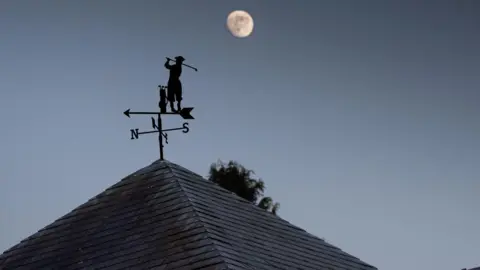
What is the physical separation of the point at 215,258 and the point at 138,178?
3087 millimetres

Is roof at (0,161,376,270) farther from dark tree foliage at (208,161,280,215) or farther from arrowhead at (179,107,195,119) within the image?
dark tree foliage at (208,161,280,215)

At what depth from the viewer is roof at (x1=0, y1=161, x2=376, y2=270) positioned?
14.1m

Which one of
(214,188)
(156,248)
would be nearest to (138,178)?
(214,188)

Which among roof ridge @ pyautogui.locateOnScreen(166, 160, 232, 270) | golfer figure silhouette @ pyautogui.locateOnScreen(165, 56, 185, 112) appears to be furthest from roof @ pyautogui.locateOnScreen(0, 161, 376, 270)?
golfer figure silhouette @ pyautogui.locateOnScreen(165, 56, 185, 112)

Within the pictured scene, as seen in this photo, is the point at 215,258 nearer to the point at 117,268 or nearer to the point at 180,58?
the point at 117,268

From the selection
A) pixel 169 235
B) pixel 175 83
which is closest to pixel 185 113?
pixel 175 83

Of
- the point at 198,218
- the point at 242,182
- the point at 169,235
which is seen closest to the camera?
the point at 169,235

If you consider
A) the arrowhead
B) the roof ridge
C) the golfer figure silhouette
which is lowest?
the roof ridge

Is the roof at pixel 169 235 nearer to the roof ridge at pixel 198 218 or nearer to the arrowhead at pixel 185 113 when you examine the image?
the roof ridge at pixel 198 218

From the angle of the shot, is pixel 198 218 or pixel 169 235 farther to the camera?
pixel 198 218

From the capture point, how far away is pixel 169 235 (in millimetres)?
14445

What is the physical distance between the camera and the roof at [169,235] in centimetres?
1411

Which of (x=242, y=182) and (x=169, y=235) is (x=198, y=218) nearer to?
(x=169, y=235)

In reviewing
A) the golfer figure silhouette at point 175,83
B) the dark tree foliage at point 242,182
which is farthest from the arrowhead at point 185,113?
the dark tree foliage at point 242,182
